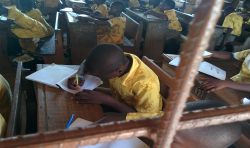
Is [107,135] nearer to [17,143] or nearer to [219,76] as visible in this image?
[17,143]

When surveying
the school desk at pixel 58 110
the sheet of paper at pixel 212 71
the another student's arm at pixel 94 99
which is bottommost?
the school desk at pixel 58 110

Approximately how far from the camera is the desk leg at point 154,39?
317 cm

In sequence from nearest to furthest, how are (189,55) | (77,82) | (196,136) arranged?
1. (189,55)
2. (196,136)
3. (77,82)

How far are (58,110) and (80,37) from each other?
1990 millimetres

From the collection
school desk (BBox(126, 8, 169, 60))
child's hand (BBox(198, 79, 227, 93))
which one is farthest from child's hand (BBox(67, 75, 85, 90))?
school desk (BBox(126, 8, 169, 60))

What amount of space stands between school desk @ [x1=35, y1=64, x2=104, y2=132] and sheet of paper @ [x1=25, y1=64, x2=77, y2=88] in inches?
2.6

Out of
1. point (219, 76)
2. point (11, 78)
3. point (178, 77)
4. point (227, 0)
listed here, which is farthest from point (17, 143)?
point (227, 0)

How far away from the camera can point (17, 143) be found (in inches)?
9.6

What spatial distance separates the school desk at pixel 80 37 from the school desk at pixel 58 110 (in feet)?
5.68

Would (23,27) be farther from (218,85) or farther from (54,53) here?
(218,85)

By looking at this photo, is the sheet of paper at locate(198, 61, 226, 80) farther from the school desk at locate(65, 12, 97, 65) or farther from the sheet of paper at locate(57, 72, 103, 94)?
the school desk at locate(65, 12, 97, 65)

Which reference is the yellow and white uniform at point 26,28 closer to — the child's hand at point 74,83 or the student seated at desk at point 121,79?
the child's hand at point 74,83

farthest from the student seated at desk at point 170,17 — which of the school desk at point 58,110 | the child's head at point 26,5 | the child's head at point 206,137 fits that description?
the child's head at point 206,137

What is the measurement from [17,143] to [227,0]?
25.8 feet
